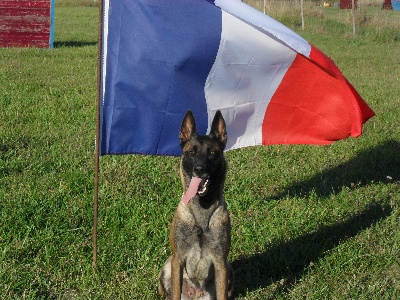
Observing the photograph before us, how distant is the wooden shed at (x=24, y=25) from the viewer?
17469mm

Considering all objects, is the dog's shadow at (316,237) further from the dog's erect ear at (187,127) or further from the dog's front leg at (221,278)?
the dog's erect ear at (187,127)

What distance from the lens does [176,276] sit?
4004 mm

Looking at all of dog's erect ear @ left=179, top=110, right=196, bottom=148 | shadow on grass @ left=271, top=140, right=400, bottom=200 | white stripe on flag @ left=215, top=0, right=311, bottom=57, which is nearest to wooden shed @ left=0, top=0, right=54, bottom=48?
shadow on grass @ left=271, top=140, right=400, bottom=200

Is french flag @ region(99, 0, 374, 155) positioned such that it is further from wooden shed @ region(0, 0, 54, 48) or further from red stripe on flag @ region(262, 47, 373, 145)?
wooden shed @ region(0, 0, 54, 48)

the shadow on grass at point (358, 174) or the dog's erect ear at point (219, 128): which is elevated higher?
the dog's erect ear at point (219, 128)

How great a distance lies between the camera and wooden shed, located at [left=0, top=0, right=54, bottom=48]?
17.5 meters

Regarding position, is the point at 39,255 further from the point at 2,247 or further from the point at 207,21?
the point at 207,21

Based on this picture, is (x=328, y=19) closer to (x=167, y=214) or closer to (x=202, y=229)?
(x=167, y=214)

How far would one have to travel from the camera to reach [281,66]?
198 inches

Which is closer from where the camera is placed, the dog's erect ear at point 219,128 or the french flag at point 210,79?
the dog's erect ear at point 219,128

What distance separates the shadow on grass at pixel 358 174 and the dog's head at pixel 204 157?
2356 millimetres

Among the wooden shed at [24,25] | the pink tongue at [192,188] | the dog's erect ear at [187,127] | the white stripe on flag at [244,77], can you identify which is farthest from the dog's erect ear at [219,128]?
the wooden shed at [24,25]

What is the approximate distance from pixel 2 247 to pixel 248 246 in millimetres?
1905

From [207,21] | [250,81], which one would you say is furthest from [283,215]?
[207,21]
